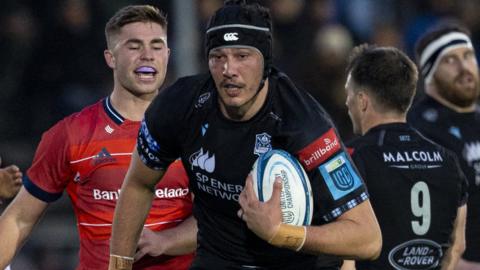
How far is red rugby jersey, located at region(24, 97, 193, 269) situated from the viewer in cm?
640

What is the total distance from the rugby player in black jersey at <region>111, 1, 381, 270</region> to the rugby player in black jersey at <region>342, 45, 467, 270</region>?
2.69ft

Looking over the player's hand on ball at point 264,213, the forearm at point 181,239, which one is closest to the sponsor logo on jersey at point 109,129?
the forearm at point 181,239

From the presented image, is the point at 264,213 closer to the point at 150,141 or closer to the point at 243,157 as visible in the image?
the point at 243,157

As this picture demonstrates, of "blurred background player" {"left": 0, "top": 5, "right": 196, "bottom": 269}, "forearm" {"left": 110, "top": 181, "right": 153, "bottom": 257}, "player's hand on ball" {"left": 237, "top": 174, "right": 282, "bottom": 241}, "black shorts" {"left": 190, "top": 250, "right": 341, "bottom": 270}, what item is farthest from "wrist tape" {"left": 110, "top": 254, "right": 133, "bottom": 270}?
"player's hand on ball" {"left": 237, "top": 174, "right": 282, "bottom": 241}

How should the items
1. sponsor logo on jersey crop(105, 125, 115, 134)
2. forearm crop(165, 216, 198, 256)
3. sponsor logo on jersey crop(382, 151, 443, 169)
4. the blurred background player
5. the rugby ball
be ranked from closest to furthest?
the rugby ball → forearm crop(165, 216, 198, 256) → sponsor logo on jersey crop(382, 151, 443, 169) → the blurred background player → sponsor logo on jersey crop(105, 125, 115, 134)

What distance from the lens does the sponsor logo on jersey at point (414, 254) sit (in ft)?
20.7

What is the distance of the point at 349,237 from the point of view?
511 centimetres

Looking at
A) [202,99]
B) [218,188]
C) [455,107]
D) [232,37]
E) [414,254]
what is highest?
[232,37]

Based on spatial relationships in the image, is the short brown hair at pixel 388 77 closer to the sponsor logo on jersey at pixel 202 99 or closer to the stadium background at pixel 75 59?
the sponsor logo on jersey at pixel 202 99

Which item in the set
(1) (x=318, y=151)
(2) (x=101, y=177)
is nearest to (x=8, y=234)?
(2) (x=101, y=177)

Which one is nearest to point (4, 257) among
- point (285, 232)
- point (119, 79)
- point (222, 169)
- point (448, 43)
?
point (119, 79)

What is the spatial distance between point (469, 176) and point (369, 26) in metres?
4.42

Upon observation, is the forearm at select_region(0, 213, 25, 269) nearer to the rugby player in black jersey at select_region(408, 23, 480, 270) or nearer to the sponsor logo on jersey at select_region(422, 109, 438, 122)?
Answer: the rugby player in black jersey at select_region(408, 23, 480, 270)

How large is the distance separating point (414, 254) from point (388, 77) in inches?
39.8
